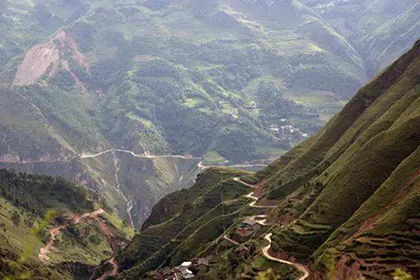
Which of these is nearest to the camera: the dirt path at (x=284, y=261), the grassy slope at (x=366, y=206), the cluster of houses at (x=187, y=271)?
the grassy slope at (x=366, y=206)

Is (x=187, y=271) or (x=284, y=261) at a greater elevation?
(x=284, y=261)

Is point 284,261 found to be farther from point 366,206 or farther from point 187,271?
point 187,271

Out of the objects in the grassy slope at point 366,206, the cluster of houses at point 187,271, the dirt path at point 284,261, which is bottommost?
the cluster of houses at point 187,271

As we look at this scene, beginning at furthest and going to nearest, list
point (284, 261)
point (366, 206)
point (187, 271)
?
point (187, 271), point (284, 261), point (366, 206)

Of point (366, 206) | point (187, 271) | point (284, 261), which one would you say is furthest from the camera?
point (187, 271)

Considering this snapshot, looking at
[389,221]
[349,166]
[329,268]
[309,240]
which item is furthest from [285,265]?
[349,166]

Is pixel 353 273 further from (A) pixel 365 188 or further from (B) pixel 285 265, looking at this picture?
(A) pixel 365 188

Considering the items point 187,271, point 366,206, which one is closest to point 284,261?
point 366,206

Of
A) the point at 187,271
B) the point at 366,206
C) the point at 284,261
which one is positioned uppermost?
the point at 366,206

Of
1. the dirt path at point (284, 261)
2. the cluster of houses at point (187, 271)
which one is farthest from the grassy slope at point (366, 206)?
the cluster of houses at point (187, 271)

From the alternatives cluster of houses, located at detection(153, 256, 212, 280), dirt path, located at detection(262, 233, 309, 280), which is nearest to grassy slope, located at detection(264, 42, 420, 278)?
dirt path, located at detection(262, 233, 309, 280)

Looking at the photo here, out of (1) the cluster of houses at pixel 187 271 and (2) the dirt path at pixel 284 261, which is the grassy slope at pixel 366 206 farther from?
(1) the cluster of houses at pixel 187 271
